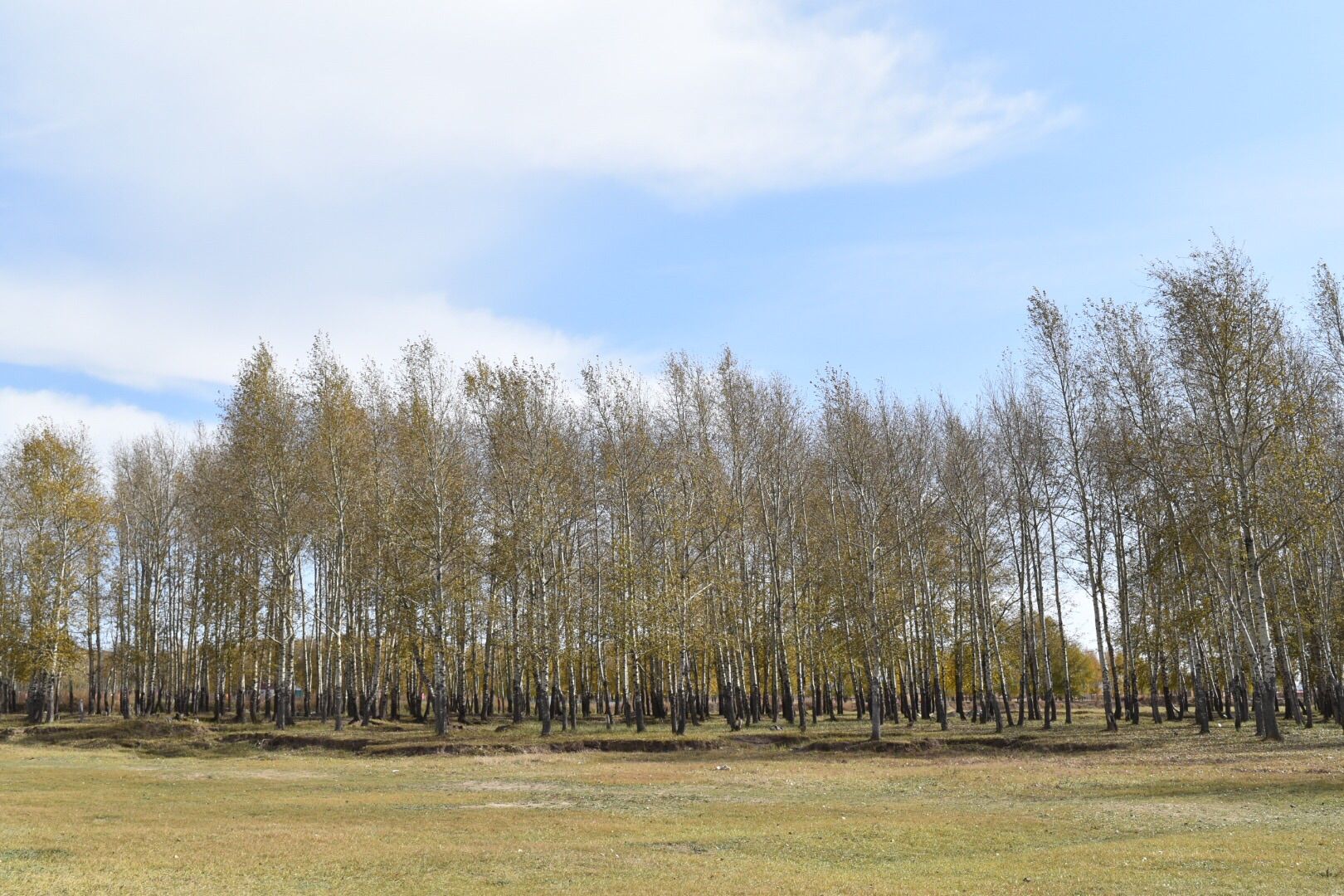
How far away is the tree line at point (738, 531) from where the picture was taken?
34.9 metres

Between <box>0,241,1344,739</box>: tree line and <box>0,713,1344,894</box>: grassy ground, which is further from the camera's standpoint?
<box>0,241,1344,739</box>: tree line

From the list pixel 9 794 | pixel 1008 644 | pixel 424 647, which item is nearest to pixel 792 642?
pixel 424 647

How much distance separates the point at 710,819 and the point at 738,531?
26.9 meters

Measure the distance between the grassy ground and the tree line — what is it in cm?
648

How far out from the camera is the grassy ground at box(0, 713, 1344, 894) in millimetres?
12820

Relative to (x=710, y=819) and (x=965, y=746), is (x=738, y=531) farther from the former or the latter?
(x=710, y=819)

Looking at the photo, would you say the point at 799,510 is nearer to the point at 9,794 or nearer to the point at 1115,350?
the point at 1115,350

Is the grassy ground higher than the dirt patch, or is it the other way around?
the grassy ground

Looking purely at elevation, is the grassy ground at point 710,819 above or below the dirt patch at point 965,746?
above

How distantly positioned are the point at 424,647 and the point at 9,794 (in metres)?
20.5

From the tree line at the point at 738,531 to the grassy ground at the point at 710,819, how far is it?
255 inches

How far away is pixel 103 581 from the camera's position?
5894 centimetres

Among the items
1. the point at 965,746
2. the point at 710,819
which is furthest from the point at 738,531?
the point at 710,819

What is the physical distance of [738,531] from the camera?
45.3 meters
